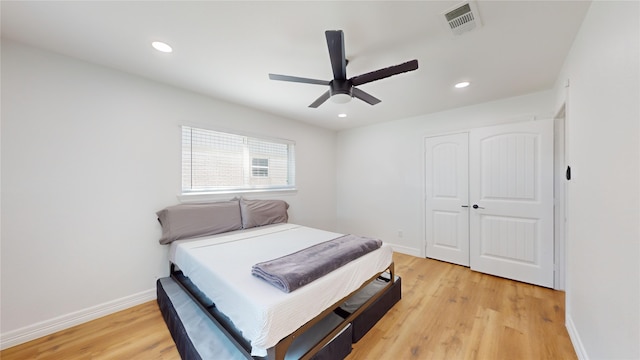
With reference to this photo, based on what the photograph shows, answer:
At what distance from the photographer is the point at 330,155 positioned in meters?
4.73

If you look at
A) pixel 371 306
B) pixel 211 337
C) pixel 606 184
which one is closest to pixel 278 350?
pixel 211 337

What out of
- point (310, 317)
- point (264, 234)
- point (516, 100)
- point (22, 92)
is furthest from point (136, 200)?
point (516, 100)

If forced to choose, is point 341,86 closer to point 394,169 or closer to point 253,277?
point 253,277

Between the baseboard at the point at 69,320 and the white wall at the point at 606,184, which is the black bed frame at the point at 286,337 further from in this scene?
the white wall at the point at 606,184

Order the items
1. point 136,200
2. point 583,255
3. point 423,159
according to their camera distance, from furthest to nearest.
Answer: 1. point 423,159
2. point 136,200
3. point 583,255

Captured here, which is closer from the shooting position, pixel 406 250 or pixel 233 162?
pixel 233 162

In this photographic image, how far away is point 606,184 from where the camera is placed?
120cm

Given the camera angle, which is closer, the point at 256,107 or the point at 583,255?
the point at 583,255

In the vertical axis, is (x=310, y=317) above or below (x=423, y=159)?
below

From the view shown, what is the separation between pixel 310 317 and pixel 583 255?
6.32 ft

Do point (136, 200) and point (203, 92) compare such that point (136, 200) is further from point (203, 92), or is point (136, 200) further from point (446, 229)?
point (446, 229)

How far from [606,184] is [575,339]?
1.29m

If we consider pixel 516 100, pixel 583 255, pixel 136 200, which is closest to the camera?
pixel 583 255

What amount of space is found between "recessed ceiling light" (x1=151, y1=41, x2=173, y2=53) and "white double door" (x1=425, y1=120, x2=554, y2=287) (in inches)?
139
